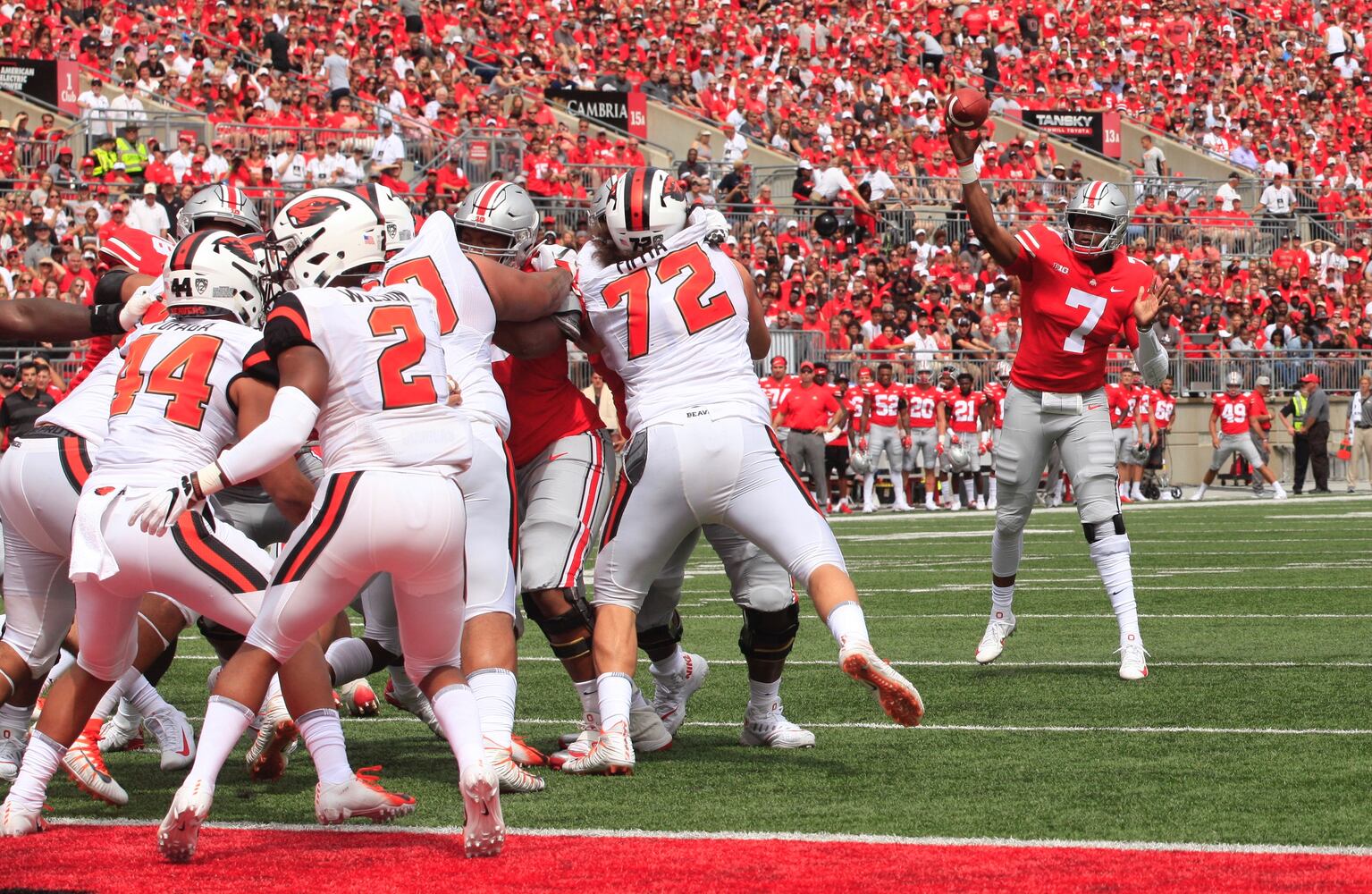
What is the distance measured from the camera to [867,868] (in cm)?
441

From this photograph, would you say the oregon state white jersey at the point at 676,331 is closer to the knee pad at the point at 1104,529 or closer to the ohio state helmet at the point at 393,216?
the ohio state helmet at the point at 393,216

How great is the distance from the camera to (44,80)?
23156mm

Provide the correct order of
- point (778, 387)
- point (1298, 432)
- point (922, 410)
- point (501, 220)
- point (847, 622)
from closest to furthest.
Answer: point (847, 622)
point (501, 220)
point (778, 387)
point (922, 410)
point (1298, 432)

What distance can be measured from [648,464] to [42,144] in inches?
690

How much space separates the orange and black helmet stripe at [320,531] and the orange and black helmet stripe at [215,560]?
0.30 metres

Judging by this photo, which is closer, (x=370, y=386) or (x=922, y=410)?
(x=370, y=386)

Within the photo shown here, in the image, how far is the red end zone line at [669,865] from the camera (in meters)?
4.24

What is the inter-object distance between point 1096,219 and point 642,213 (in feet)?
9.90

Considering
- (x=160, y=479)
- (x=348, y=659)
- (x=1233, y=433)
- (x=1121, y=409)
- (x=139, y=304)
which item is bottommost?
(x=1233, y=433)

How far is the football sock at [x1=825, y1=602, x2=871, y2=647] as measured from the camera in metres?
5.61

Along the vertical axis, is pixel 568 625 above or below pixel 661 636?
→ above

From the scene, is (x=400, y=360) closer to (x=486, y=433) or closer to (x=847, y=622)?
(x=486, y=433)

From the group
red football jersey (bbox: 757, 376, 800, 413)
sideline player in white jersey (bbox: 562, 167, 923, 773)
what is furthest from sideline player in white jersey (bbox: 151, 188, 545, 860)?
red football jersey (bbox: 757, 376, 800, 413)

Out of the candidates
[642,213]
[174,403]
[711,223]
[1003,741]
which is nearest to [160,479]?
[174,403]
